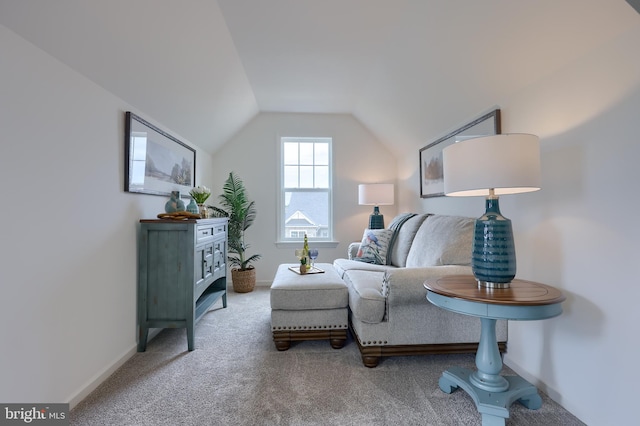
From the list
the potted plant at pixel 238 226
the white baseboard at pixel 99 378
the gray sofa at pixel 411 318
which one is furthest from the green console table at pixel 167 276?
the potted plant at pixel 238 226

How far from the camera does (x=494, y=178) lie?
1.30 metres

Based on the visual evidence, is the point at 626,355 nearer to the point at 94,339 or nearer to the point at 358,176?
the point at 94,339

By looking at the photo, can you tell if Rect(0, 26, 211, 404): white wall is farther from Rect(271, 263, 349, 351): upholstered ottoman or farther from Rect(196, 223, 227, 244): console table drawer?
Rect(271, 263, 349, 351): upholstered ottoman

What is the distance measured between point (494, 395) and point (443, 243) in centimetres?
103

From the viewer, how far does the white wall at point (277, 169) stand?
3.98 meters

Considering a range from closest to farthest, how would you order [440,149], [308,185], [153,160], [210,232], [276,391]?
1. [276,391]
2. [153,160]
3. [210,232]
4. [440,149]
5. [308,185]

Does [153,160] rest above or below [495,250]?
above

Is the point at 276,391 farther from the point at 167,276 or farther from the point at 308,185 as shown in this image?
the point at 308,185

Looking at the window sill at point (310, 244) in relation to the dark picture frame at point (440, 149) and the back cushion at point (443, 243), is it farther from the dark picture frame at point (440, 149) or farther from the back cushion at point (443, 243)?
the back cushion at point (443, 243)

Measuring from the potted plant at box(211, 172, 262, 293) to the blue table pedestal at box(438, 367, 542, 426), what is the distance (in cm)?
258

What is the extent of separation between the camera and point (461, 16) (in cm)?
163

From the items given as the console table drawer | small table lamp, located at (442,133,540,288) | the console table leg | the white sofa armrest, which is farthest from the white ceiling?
the console table leg

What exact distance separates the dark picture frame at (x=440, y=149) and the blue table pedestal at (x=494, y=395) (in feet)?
5.19

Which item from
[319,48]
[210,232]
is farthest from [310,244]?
[319,48]
